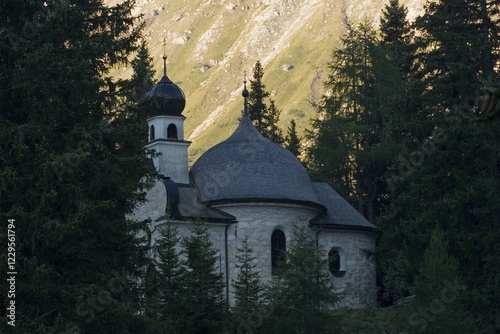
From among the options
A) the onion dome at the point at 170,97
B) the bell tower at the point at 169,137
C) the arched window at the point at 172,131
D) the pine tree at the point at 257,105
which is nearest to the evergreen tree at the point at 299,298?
the bell tower at the point at 169,137

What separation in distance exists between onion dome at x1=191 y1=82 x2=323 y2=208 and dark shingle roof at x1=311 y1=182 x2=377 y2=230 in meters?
0.78

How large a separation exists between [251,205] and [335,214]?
4.49 metres

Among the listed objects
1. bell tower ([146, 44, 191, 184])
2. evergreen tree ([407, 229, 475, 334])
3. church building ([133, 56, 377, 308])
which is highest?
bell tower ([146, 44, 191, 184])

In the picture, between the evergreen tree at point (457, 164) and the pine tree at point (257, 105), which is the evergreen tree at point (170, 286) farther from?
the pine tree at point (257, 105)

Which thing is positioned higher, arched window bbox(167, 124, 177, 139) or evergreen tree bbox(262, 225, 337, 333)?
arched window bbox(167, 124, 177, 139)

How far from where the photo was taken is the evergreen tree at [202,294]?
1433 inches

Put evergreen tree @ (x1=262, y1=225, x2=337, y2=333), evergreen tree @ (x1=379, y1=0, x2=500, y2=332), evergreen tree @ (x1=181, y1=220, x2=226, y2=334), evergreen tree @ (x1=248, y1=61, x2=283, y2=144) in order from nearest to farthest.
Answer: evergreen tree @ (x1=262, y1=225, x2=337, y2=333) → evergreen tree @ (x1=181, y1=220, x2=226, y2=334) → evergreen tree @ (x1=379, y1=0, x2=500, y2=332) → evergreen tree @ (x1=248, y1=61, x2=283, y2=144)

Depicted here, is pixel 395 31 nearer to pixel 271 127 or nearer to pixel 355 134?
pixel 355 134

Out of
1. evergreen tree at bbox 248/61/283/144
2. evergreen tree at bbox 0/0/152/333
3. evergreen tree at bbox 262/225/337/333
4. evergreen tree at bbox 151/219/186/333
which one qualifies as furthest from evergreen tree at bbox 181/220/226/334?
evergreen tree at bbox 248/61/283/144

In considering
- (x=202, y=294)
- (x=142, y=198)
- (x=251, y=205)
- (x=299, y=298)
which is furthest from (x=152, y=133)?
(x=142, y=198)

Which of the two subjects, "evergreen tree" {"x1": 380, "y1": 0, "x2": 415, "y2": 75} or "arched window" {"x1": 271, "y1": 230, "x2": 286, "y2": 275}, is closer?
"arched window" {"x1": 271, "y1": 230, "x2": 286, "y2": 275}

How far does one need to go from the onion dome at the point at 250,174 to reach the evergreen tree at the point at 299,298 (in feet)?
25.0

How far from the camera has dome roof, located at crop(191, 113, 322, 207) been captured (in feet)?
147

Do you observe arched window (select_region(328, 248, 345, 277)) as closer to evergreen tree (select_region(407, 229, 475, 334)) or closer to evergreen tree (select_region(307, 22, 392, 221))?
evergreen tree (select_region(407, 229, 475, 334))
